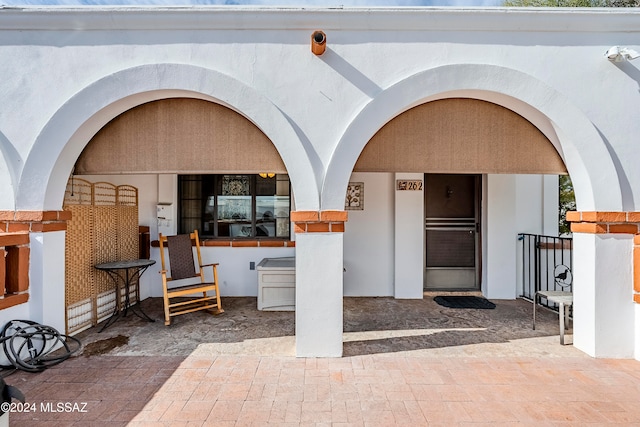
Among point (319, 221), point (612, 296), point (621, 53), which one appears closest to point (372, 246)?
point (319, 221)

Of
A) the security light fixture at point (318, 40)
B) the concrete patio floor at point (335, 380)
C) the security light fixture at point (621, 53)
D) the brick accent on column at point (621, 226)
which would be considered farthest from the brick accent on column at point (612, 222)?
the security light fixture at point (318, 40)

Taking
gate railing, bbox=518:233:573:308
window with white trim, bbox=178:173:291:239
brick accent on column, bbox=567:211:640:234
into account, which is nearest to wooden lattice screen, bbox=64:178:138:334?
window with white trim, bbox=178:173:291:239

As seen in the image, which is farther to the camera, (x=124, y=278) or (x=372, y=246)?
(x=372, y=246)

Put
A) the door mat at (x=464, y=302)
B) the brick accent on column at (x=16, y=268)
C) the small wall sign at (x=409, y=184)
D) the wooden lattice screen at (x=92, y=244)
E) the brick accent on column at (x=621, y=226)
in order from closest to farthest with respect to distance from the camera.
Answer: the brick accent on column at (x=16, y=268), the brick accent on column at (x=621, y=226), the wooden lattice screen at (x=92, y=244), the door mat at (x=464, y=302), the small wall sign at (x=409, y=184)

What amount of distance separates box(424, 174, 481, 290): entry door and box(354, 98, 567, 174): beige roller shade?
2.29 m

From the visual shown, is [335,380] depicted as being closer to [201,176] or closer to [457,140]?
[457,140]

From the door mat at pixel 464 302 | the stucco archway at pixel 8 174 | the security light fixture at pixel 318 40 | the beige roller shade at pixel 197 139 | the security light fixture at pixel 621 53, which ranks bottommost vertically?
the door mat at pixel 464 302

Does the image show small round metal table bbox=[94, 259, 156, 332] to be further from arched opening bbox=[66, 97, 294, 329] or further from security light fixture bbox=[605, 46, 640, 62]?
security light fixture bbox=[605, 46, 640, 62]

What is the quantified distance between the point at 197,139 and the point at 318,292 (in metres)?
2.04

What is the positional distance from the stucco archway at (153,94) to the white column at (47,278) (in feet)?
1.19

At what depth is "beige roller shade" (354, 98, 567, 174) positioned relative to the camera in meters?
3.66

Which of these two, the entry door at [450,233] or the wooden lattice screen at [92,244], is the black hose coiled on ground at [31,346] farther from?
the entry door at [450,233]

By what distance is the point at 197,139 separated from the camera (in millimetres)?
3639

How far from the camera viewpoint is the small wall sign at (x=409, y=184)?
5.66 m
